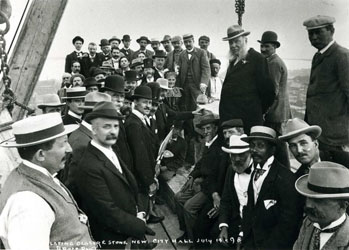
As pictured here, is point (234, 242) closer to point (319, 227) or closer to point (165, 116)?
point (319, 227)

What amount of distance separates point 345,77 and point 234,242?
1947 millimetres

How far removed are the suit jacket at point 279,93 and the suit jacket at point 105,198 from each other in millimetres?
2875

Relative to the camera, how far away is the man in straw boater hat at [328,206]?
2.53m

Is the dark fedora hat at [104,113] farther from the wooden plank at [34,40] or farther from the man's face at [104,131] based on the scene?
the wooden plank at [34,40]

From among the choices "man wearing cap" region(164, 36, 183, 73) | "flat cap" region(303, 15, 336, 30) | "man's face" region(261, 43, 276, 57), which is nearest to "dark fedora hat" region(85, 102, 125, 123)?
"flat cap" region(303, 15, 336, 30)

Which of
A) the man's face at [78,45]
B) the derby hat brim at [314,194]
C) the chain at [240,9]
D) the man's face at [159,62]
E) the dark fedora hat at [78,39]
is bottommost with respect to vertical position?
the derby hat brim at [314,194]

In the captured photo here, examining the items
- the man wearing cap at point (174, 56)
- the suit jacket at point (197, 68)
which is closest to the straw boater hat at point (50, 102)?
the suit jacket at point (197, 68)

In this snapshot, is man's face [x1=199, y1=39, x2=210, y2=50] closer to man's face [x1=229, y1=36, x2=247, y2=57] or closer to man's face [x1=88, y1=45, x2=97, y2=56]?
man's face [x1=88, y1=45, x2=97, y2=56]

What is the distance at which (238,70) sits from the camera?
190 inches

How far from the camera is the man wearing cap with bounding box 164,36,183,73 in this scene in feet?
29.7

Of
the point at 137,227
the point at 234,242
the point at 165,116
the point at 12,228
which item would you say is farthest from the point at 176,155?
the point at 12,228

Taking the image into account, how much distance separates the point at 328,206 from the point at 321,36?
2.08 metres

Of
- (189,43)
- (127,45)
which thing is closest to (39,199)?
(189,43)

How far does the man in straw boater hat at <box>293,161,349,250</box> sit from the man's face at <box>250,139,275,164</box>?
950 millimetres
